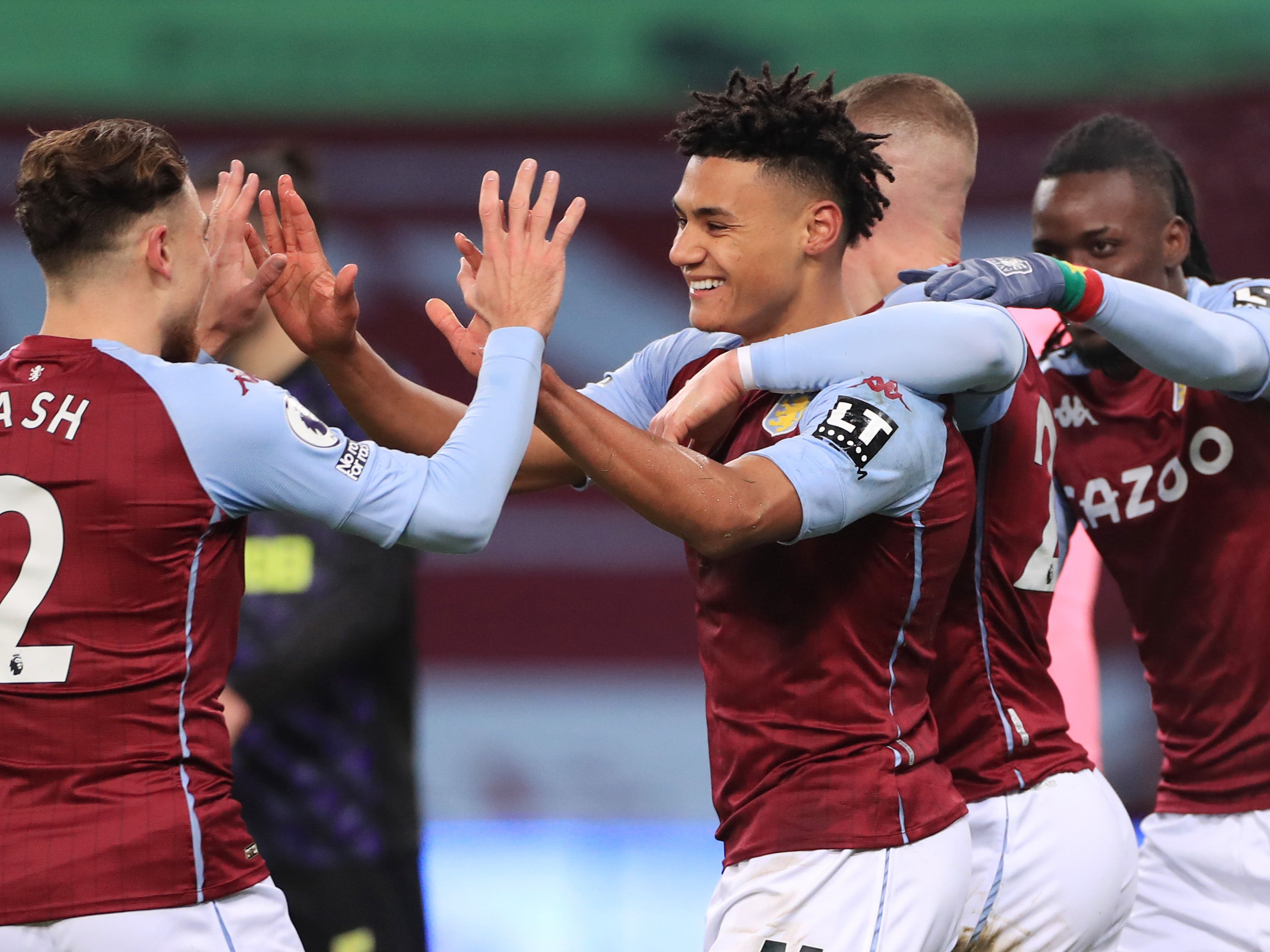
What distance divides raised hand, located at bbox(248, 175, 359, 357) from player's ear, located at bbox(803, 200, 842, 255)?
0.84 m

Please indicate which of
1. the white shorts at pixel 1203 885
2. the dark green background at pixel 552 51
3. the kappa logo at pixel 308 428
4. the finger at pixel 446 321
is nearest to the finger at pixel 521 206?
the finger at pixel 446 321

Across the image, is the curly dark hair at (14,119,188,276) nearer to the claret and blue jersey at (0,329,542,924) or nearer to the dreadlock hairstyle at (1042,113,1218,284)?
the claret and blue jersey at (0,329,542,924)

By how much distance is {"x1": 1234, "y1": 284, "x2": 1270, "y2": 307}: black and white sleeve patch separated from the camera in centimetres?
314

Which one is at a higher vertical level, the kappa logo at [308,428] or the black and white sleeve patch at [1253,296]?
the black and white sleeve patch at [1253,296]

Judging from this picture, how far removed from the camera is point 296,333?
9.23 feet

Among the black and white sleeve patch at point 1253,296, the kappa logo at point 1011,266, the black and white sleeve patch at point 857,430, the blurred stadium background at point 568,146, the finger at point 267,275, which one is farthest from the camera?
the blurred stadium background at point 568,146

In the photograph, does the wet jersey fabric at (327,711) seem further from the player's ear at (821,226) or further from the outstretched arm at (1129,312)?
the outstretched arm at (1129,312)

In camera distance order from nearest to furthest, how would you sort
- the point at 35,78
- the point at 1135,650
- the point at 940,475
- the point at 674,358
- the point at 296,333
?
1. the point at 940,475
2. the point at 296,333
3. the point at 674,358
4. the point at 1135,650
5. the point at 35,78

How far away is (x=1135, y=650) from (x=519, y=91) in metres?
4.04

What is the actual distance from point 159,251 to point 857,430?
44.0 inches

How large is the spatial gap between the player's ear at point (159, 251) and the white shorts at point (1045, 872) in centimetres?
165

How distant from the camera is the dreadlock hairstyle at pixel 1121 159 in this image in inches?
134

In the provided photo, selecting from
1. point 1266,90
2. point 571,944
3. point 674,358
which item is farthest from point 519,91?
point 674,358

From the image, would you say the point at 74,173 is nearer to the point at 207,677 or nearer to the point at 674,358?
the point at 207,677
